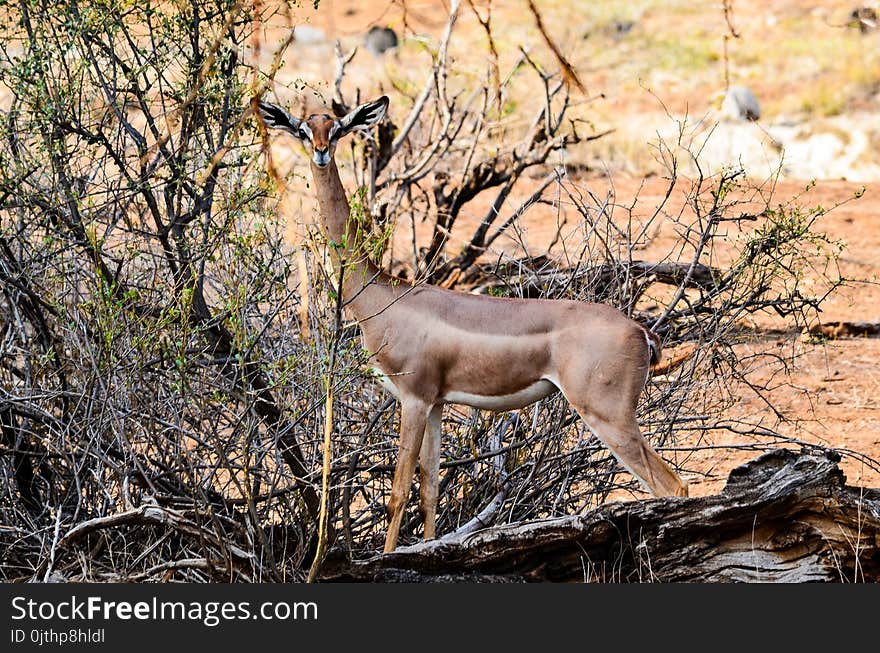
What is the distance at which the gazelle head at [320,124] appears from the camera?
17.8 feet

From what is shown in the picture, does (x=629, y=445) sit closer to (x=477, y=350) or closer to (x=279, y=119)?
(x=477, y=350)

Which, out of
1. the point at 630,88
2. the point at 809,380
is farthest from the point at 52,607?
the point at 630,88

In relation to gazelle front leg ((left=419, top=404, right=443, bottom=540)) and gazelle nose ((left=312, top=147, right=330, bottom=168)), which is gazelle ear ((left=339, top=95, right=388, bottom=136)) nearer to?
gazelle nose ((left=312, top=147, right=330, bottom=168))

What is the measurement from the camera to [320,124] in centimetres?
549

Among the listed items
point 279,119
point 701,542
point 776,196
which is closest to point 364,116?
point 279,119

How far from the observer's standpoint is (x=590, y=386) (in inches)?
207

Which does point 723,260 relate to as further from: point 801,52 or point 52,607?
point 801,52

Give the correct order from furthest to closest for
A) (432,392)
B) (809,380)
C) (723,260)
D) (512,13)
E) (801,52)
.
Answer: (512,13), (801,52), (723,260), (809,380), (432,392)

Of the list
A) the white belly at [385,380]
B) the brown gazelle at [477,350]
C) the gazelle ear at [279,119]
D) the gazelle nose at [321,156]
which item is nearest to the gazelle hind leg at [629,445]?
the brown gazelle at [477,350]

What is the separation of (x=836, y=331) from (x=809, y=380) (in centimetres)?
89

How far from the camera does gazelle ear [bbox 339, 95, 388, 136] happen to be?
5.61 metres

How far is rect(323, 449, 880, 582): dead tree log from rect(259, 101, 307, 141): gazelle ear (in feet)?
6.01

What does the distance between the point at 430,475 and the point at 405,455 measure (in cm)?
34

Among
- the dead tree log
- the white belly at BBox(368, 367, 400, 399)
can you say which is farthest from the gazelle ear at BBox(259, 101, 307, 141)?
the dead tree log
